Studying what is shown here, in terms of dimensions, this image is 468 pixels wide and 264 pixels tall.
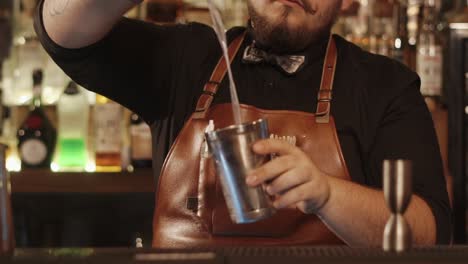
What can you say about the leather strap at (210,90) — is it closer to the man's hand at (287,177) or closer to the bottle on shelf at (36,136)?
the man's hand at (287,177)

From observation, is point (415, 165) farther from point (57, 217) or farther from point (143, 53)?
point (57, 217)

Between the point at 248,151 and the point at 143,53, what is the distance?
2.56 feet

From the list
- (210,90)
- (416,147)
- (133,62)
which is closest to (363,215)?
(416,147)

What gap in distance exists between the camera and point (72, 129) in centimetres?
321

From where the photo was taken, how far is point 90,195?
3.19 meters

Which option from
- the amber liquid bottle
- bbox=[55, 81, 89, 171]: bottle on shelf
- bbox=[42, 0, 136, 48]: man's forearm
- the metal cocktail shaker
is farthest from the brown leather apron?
bbox=[55, 81, 89, 171]: bottle on shelf

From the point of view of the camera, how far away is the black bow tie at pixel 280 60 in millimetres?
2078

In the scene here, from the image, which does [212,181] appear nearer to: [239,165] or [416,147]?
[416,147]

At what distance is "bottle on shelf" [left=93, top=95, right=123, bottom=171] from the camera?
3127mm

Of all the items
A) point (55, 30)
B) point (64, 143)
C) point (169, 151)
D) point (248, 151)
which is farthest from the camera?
point (64, 143)

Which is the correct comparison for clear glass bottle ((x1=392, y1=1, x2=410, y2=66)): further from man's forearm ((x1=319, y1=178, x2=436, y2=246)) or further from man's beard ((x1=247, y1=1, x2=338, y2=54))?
man's forearm ((x1=319, y1=178, x2=436, y2=246))

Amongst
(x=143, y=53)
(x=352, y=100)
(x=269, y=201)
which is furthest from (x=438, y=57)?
(x=269, y=201)

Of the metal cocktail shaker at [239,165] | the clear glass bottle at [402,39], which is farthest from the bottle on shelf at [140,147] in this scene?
the metal cocktail shaker at [239,165]

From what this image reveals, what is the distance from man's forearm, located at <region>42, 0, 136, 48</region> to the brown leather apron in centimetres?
28
